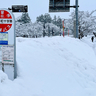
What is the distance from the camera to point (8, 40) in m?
3.16

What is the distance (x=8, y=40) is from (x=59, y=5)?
11684 millimetres

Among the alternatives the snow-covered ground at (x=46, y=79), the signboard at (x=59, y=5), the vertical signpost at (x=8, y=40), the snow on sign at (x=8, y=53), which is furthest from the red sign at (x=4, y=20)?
the signboard at (x=59, y=5)

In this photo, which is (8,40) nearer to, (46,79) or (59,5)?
(46,79)

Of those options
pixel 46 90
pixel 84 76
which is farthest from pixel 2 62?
pixel 84 76

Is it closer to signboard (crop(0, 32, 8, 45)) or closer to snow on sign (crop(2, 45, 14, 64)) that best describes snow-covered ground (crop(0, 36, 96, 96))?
snow on sign (crop(2, 45, 14, 64))

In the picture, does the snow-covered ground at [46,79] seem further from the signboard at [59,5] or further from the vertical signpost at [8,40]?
the signboard at [59,5]

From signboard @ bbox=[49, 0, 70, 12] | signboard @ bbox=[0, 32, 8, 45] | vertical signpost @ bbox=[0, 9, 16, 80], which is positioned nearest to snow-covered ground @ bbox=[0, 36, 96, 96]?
vertical signpost @ bbox=[0, 9, 16, 80]

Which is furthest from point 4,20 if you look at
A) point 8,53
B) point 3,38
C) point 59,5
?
point 59,5

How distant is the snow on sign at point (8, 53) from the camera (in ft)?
10.4

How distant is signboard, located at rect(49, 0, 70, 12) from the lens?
45.4ft

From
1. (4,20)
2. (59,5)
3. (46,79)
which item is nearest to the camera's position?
(4,20)

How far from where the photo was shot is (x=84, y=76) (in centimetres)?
462

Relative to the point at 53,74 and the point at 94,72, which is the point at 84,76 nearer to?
the point at 94,72

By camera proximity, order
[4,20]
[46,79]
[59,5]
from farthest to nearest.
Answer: [59,5] < [46,79] < [4,20]
